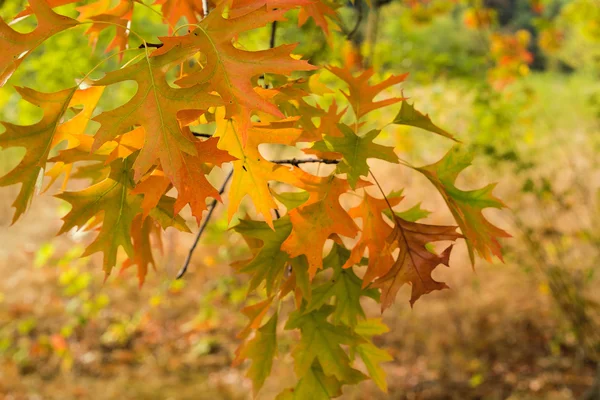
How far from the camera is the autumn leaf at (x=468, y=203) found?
0.87m

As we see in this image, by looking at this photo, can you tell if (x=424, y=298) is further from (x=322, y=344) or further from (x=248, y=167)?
(x=248, y=167)

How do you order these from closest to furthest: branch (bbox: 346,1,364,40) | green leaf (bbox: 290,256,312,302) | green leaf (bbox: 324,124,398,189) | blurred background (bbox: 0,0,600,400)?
green leaf (bbox: 324,124,398,189) → green leaf (bbox: 290,256,312,302) → branch (bbox: 346,1,364,40) → blurred background (bbox: 0,0,600,400)

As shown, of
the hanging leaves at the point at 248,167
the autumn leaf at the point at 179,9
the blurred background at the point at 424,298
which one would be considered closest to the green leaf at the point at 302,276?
the hanging leaves at the point at 248,167

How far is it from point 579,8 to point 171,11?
3018 mm

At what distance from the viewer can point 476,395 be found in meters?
3.52

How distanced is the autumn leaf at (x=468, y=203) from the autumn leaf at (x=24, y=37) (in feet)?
1.85

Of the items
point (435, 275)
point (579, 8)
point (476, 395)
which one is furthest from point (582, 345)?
point (579, 8)

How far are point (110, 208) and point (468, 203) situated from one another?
1.75 feet

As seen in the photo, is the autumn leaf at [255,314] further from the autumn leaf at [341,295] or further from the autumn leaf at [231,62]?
the autumn leaf at [231,62]

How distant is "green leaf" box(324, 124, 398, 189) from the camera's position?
78 cm

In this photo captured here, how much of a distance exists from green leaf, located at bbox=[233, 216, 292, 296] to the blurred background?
166 centimetres

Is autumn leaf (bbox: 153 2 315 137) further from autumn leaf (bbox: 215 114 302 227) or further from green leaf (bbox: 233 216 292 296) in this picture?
green leaf (bbox: 233 216 292 296)

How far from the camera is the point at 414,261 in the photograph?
2.77 ft

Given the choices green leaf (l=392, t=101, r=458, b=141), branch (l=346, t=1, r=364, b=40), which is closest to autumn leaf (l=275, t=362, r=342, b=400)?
green leaf (l=392, t=101, r=458, b=141)
